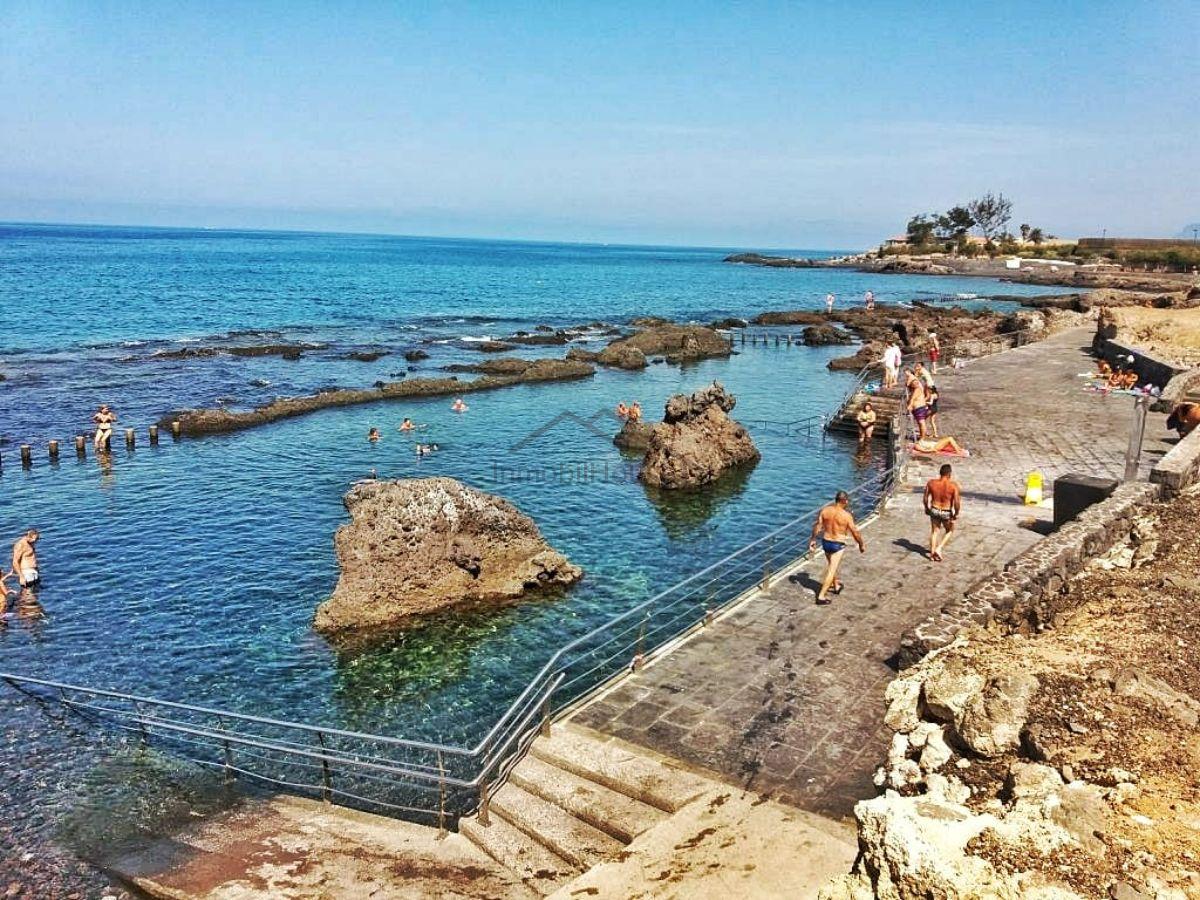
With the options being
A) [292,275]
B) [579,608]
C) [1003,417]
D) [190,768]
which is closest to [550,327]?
[1003,417]

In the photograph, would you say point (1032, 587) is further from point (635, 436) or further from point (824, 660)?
point (635, 436)

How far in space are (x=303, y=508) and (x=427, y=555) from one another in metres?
8.95

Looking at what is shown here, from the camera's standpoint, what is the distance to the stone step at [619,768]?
32.6ft

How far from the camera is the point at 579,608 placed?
18.9 meters

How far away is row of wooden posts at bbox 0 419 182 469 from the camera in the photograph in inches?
1244

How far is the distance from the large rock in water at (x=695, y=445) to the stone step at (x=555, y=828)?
18.5 meters

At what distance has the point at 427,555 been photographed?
19.0 meters

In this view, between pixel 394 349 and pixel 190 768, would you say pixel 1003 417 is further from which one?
pixel 394 349

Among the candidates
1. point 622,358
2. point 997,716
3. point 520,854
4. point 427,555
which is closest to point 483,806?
point 520,854

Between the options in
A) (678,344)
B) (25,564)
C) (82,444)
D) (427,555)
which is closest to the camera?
(427,555)

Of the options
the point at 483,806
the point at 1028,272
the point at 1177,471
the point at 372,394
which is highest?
the point at 1028,272

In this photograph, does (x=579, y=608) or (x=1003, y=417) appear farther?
(x=1003, y=417)

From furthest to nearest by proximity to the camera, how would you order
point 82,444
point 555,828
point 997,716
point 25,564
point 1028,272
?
point 1028,272 < point 82,444 < point 25,564 < point 555,828 < point 997,716

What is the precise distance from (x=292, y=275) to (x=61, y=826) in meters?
148
